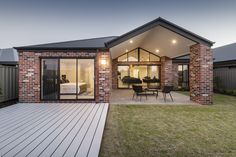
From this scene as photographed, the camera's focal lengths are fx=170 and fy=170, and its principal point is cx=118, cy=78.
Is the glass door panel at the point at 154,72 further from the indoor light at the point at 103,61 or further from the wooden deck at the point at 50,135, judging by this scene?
the wooden deck at the point at 50,135

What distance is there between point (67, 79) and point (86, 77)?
0.97 metres

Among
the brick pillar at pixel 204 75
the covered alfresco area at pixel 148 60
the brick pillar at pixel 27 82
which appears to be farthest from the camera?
the covered alfresco area at pixel 148 60

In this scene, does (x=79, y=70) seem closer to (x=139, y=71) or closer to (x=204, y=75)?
(x=204, y=75)

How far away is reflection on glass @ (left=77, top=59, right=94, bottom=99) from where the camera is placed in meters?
8.73

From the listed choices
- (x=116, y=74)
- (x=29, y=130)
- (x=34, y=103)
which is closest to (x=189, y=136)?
(x=29, y=130)

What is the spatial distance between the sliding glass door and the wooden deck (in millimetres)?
3101

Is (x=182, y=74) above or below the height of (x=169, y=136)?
above

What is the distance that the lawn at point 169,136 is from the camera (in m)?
3.16

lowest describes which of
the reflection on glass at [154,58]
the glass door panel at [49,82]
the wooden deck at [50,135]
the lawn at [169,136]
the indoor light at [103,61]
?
the lawn at [169,136]

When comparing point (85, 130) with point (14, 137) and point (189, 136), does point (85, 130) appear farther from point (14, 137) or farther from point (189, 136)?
point (189, 136)

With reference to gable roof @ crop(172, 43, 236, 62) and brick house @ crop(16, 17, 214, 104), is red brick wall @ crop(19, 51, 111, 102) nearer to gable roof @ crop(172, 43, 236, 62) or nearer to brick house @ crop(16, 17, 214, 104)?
brick house @ crop(16, 17, 214, 104)

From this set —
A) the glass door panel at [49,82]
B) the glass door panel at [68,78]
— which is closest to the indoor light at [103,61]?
the glass door panel at [68,78]

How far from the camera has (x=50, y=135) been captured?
3.91 metres

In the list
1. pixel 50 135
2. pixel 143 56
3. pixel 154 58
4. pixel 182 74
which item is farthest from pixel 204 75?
pixel 143 56
